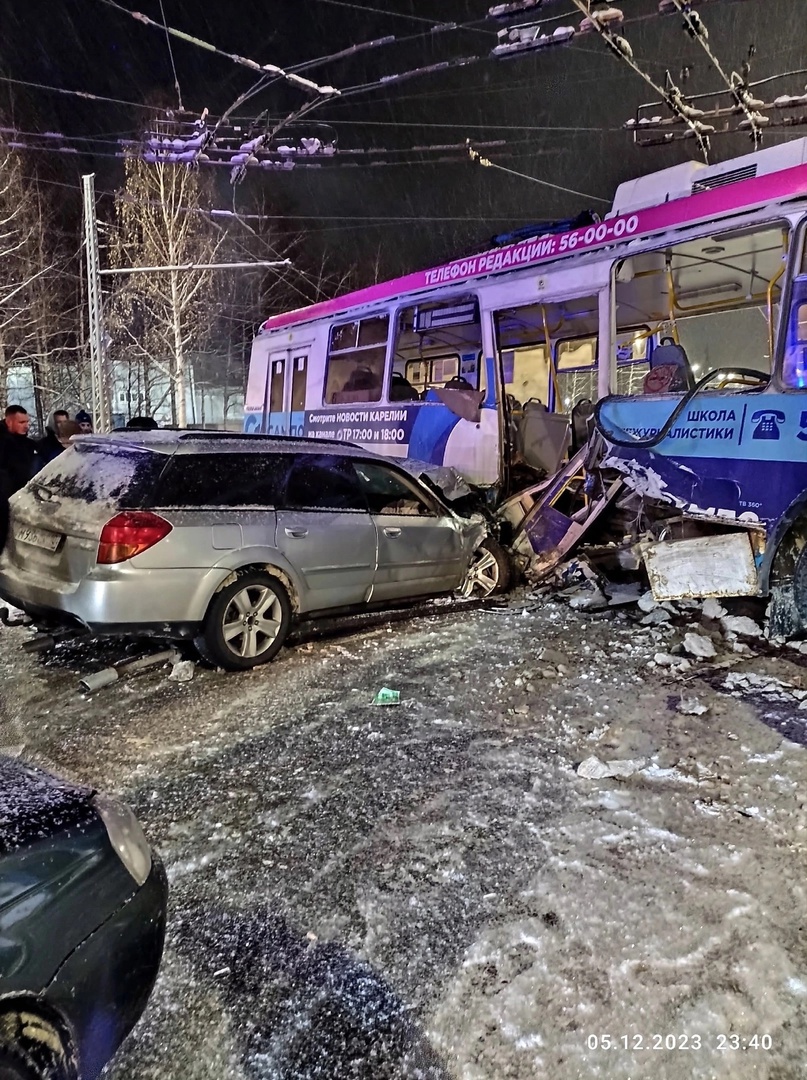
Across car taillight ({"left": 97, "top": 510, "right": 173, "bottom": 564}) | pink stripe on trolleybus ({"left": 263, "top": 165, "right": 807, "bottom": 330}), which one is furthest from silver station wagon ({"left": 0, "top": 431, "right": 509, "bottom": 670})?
pink stripe on trolleybus ({"left": 263, "top": 165, "right": 807, "bottom": 330})

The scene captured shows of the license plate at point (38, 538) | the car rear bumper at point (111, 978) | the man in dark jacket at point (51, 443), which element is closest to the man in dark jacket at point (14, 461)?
the man in dark jacket at point (51, 443)

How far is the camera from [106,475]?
4.75 meters

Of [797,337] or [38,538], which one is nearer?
[38,538]

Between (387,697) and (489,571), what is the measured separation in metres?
2.96

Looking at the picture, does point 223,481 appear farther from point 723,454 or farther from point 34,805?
point 723,454

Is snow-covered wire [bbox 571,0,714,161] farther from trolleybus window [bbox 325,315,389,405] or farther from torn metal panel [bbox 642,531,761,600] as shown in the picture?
torn metal panel [bbox 642,531,761,600]

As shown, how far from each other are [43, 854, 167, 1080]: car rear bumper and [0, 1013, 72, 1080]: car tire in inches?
2.4

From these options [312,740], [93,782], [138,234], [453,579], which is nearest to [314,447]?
[453,579]

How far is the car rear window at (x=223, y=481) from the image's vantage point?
473cm

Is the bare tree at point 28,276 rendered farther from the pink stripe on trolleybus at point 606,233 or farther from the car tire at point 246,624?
Result: the car tire at point 246,624

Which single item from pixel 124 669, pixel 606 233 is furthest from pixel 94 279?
pixel 124 669

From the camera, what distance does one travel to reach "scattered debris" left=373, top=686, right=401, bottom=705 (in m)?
4.52

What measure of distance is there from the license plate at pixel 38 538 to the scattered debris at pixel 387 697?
2.35 meters

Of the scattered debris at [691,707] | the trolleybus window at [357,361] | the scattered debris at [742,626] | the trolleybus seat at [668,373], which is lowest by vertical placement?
the scattered debris at [691,707]
